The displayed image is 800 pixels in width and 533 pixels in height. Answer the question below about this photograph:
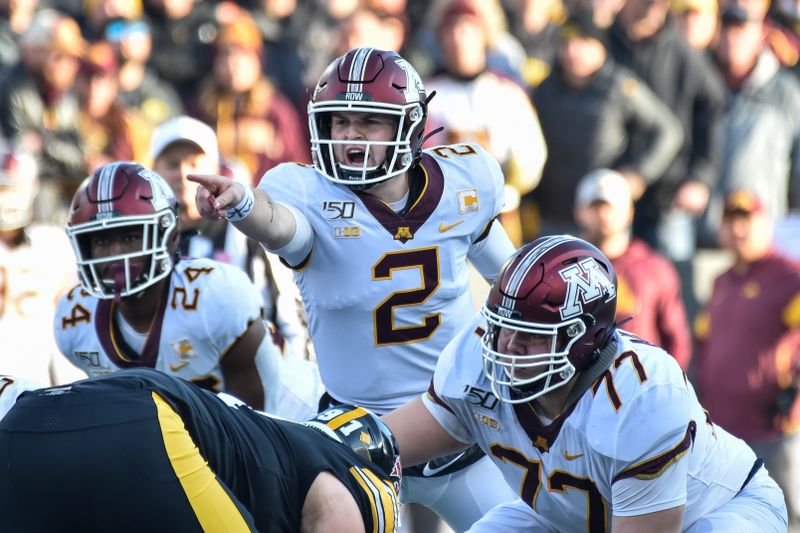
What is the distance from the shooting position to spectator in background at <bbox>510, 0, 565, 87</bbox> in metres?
9.22

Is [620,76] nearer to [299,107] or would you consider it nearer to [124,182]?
[299,107]

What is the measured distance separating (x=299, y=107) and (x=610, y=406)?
5.71 metres

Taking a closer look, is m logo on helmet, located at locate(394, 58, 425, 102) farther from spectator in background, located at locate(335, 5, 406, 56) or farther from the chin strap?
spectator in background, located at locate(335, 5, 406, 56)

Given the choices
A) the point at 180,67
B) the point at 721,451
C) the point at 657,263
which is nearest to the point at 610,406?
the point at 721,451

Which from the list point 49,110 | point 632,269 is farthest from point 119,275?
point 49,110

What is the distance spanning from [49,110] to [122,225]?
3641 millimetres

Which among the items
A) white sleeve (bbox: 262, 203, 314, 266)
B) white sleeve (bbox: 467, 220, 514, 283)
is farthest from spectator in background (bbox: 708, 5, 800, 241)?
white sleeve (bbox: 262, 203, 314, 266)

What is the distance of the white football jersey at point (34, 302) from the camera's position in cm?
608

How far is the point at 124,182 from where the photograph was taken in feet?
15.2

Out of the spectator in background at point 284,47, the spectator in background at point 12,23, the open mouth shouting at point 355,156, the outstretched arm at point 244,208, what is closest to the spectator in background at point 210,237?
the open mouth shouting at point 355,156

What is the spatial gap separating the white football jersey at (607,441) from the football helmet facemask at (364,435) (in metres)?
0.40

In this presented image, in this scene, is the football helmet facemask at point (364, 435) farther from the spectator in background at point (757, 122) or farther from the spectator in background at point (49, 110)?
the spectator in background at point (757, 122)

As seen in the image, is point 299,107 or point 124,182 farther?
point 299,107

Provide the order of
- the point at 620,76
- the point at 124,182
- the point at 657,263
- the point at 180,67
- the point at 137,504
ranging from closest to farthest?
the point at 137,504
the point at 124,182
the point at 657,263
the point at 620,76
the point at 180,67
